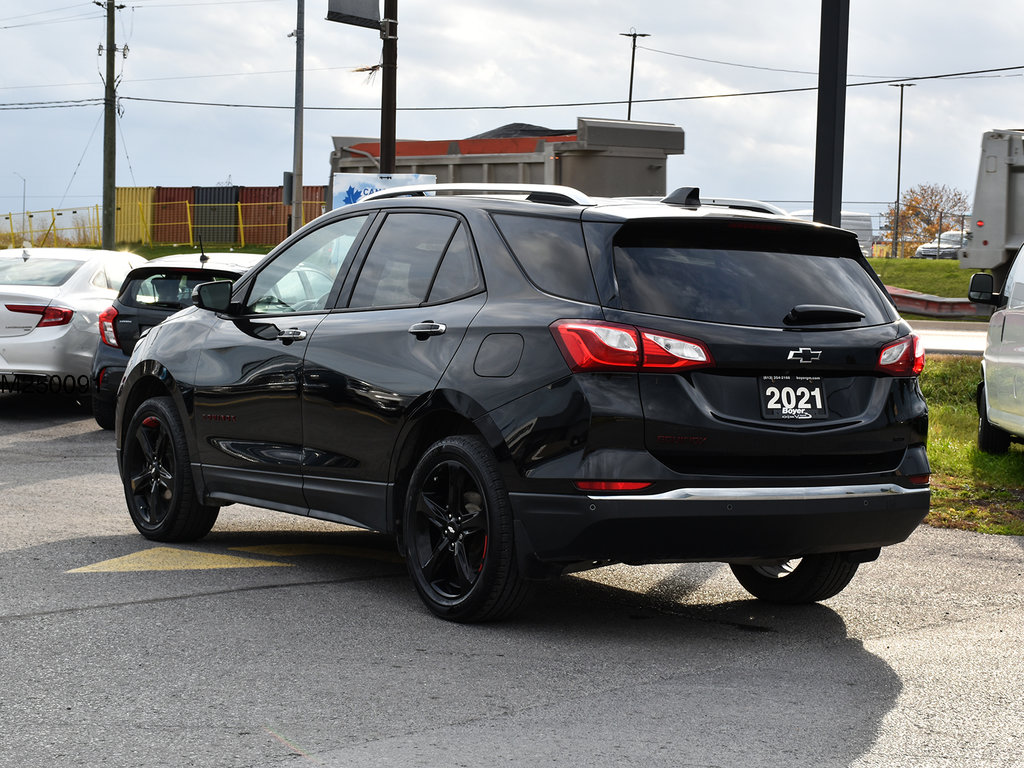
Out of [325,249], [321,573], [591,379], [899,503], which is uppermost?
[325,249]

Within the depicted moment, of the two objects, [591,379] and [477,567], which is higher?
[591,379]

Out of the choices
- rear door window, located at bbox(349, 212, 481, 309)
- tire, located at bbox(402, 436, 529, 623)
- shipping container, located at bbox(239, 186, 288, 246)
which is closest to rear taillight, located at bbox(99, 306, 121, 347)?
rear door window, located at bbox(349, 212, 481, 309)

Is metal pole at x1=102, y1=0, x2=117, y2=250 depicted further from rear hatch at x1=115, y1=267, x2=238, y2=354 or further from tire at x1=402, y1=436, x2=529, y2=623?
tire at x1=402, y1=436, x2=529, y2=623

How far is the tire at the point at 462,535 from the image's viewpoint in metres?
5.62

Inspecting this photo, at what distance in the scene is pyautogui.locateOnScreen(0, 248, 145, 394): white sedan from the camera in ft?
47.8

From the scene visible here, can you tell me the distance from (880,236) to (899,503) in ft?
211

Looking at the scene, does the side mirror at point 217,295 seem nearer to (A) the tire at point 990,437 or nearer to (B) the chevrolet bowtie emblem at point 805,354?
(B) the chevrolet bowtie emblem at point 805,354

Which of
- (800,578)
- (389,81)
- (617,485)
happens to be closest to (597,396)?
(617,485)

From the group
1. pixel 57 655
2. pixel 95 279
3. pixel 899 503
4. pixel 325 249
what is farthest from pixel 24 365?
pixel 899 503

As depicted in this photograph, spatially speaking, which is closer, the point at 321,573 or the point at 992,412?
the point at 321,573

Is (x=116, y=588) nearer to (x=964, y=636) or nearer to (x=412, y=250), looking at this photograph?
(x=412, y=250)

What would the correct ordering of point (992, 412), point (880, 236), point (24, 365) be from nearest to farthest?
1. point (992, 412)
2. point (24, 365)
3. point (880, 236)

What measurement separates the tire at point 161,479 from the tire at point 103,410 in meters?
5.49

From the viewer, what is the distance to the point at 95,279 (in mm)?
15406
